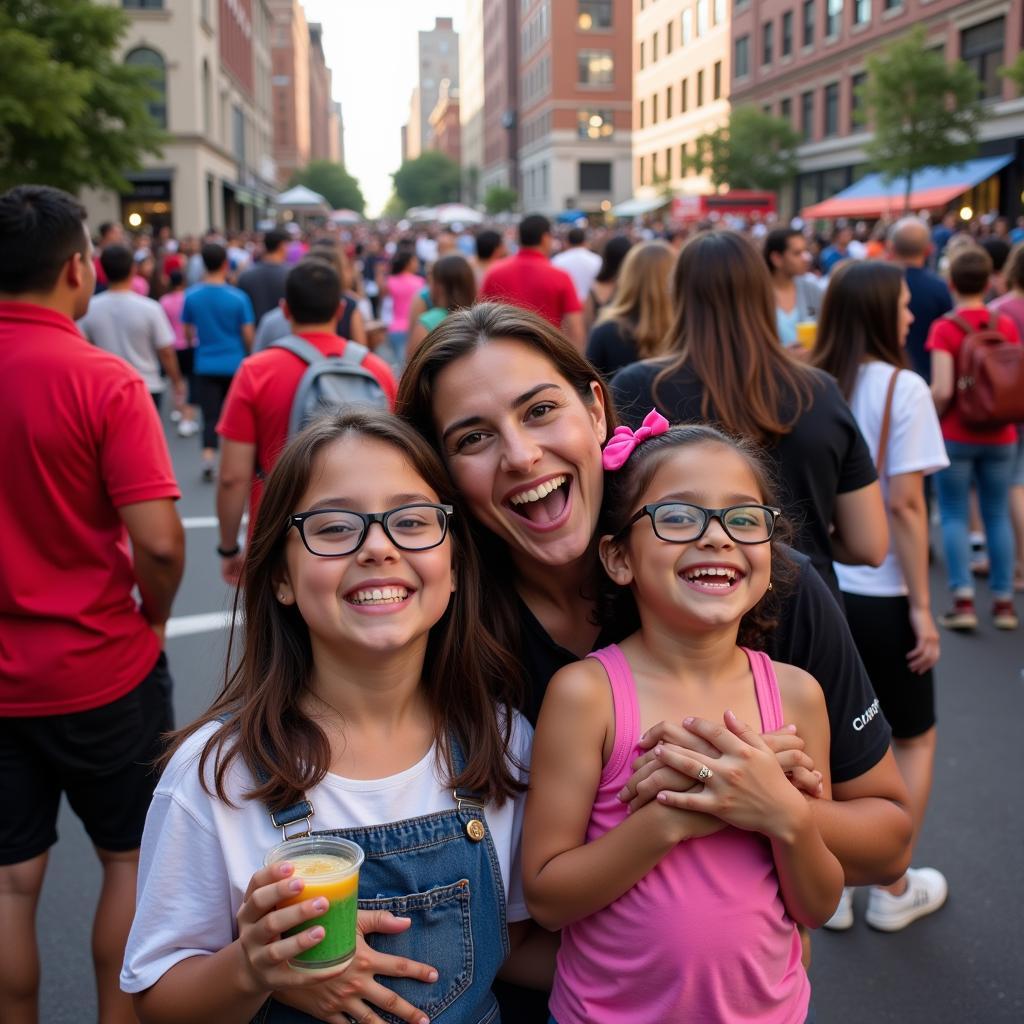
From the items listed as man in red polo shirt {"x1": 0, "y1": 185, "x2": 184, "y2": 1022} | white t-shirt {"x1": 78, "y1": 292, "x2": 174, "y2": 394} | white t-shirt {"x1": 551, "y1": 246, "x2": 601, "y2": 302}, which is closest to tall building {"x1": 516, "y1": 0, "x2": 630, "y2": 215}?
white t-shirt {"x1": 551, "y1": 246, "x2": 601, "y2": 302}

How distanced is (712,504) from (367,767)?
2.43 ft

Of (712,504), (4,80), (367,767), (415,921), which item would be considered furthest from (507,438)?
(4,80)

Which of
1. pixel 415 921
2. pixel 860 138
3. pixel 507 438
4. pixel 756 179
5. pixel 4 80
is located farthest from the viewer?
pixel 756 179

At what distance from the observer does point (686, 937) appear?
1.78 m

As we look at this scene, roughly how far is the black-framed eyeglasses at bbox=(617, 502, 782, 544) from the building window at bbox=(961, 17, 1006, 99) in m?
37.9

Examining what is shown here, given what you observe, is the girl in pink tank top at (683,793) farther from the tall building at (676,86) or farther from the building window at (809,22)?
the tall building at (676,86)

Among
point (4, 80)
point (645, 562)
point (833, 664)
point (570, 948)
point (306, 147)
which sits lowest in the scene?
point (570, 948)

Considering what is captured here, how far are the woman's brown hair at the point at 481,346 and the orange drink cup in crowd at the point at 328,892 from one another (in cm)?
57

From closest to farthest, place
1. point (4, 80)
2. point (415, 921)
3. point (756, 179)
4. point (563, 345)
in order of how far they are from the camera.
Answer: point (415, 921) < point (563, 345) < point (4, 80) < point (756, 179)

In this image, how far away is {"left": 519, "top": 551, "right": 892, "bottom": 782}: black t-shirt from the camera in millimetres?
2033

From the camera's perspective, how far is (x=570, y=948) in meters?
1.92

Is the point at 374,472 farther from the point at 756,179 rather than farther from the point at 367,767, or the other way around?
the point at 756,179

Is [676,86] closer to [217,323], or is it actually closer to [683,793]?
[217,323]

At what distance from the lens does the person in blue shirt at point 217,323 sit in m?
10.3
